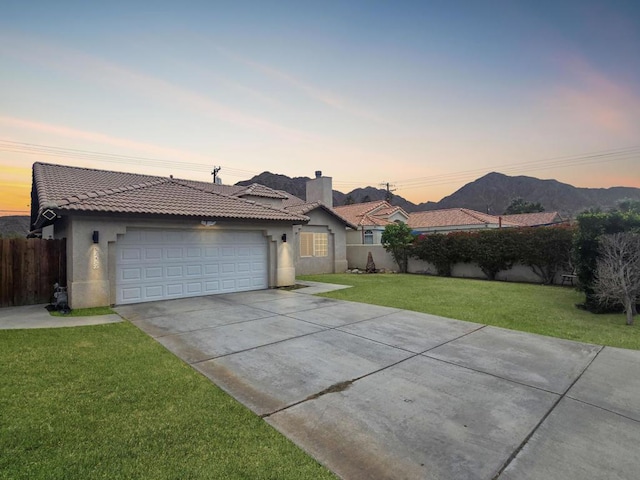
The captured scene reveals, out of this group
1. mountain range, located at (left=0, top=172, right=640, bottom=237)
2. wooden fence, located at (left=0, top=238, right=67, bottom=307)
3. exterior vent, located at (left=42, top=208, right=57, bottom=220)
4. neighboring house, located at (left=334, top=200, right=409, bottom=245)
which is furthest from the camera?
mountain range, located at (left=0, top=172, right=640, bottom=237)

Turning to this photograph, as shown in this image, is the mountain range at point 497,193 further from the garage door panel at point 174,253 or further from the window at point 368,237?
the garage door panel at point 174,253

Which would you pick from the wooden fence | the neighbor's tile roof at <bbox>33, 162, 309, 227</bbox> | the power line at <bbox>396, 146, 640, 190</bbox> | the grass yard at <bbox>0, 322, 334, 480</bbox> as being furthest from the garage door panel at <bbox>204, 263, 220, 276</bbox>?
the power line at <bbox>396, 146, 640, 190</bbox>

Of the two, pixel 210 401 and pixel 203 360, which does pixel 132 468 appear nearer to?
pixel 210 401

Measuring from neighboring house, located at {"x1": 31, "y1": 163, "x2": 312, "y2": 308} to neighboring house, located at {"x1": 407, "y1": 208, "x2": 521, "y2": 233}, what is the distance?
73.4 ft

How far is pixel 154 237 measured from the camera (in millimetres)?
10945

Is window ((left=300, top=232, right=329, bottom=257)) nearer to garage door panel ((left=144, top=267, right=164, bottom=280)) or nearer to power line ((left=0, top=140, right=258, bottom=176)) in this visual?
garage door panel ((left=144, top=267, right=164, bottom=280))

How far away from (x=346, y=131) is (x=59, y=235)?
561 inches

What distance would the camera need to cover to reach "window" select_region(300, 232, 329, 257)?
19672 millimetres

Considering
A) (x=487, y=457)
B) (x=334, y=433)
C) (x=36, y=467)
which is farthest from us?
(x=334, y=433)

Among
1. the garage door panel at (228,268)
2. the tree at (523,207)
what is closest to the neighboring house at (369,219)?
the garage door panel at (228,268)

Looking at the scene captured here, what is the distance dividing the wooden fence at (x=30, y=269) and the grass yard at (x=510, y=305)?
9.02 m

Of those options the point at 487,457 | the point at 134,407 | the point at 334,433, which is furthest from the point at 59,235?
the point at 487,457

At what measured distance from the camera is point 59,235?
37.7ft

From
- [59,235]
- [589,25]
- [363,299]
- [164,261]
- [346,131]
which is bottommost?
[363,299]
